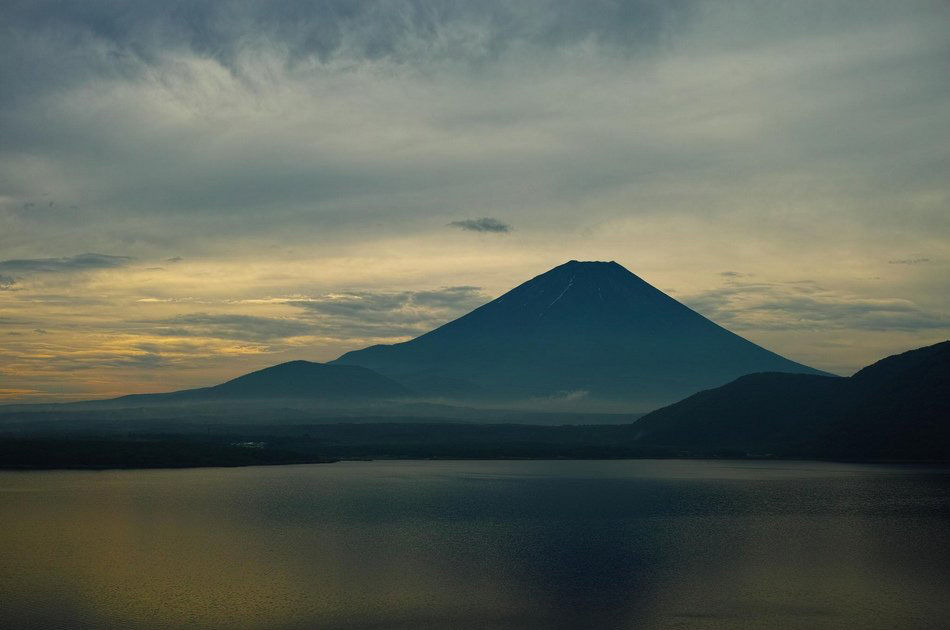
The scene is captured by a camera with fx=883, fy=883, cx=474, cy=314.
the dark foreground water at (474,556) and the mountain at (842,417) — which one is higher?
the mountain at (842,417)

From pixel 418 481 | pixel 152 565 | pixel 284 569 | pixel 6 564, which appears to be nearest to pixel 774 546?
pixel 284 569

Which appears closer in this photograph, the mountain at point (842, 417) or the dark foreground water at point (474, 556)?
the dark foreground water at point (474, 556)

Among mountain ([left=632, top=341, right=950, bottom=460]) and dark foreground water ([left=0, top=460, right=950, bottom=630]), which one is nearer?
dark foreground water ([left=0, top=460, right=950, bottom=630])

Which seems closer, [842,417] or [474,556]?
[474,556]

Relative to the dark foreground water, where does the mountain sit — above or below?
above

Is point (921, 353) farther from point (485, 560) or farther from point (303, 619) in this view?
point (303, 619)
